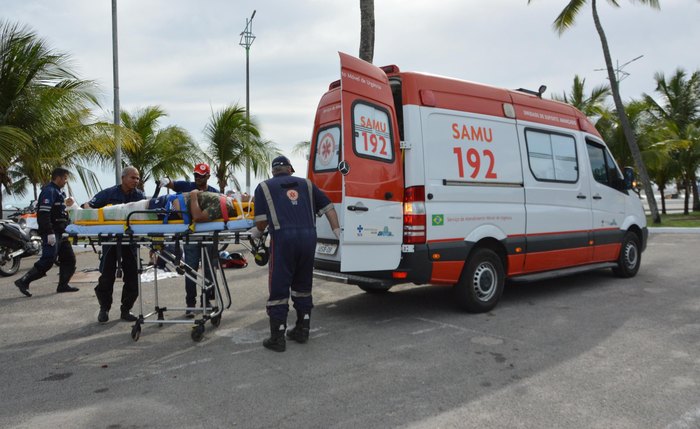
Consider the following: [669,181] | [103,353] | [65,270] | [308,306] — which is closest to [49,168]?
[65,270]

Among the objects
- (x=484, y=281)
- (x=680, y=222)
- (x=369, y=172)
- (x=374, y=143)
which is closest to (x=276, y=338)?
(x=369, y=172)

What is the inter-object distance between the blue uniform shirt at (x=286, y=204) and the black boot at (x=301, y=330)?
87 centimetres

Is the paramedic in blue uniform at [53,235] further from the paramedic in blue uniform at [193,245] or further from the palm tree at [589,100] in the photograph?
the palm tree at [589,100]

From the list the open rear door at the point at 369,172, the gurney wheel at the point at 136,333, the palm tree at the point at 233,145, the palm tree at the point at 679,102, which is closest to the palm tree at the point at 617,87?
the palm tree at the point at 679,102

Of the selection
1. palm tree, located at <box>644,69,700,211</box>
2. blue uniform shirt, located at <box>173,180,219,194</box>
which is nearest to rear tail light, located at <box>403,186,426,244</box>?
blue uniform shirt, located at <box>173,180,219,194</box>

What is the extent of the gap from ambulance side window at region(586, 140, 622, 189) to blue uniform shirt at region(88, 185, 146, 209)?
6098mm

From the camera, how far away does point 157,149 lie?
19.6 meters

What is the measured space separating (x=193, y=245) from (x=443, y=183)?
273 cm

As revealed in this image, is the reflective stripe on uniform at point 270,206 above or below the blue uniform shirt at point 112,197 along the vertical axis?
below

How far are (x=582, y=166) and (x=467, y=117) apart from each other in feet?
8.06

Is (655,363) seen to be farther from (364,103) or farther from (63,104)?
(63,104)

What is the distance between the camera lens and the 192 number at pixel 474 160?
19.1ft

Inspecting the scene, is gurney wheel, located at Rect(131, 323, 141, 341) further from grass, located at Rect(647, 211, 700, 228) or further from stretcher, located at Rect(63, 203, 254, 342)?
grass, located at Rect(647, 211, 700, 228)

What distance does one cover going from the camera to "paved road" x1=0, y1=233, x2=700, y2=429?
3369 mm
